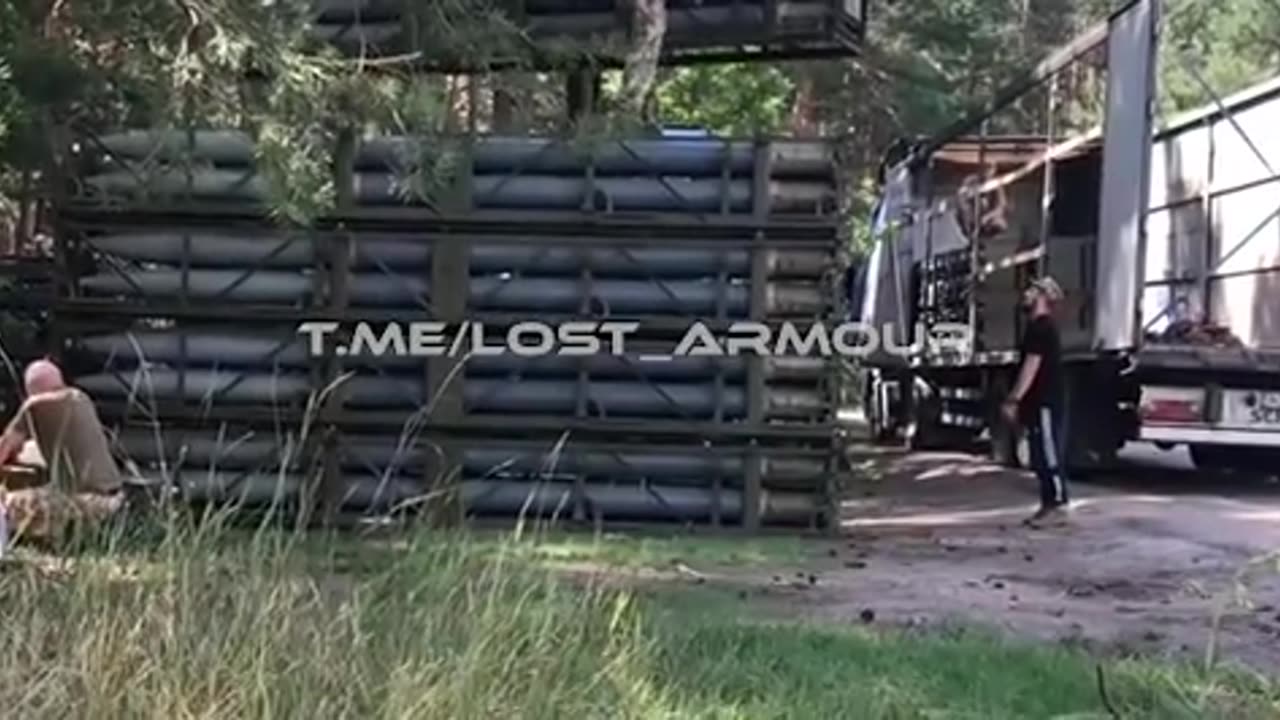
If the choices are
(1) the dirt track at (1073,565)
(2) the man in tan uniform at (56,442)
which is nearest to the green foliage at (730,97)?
(1) the dirt track at (1073,565)

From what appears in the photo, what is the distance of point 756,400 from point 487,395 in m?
1.78

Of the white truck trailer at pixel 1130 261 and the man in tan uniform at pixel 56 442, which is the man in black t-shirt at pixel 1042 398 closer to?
the white truck trailer at pixel 1130 261

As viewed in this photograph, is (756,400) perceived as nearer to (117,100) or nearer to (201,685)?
(117,100)

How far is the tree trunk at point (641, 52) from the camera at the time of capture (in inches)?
509

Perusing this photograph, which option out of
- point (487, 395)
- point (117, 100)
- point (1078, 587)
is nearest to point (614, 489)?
point (487, 395)

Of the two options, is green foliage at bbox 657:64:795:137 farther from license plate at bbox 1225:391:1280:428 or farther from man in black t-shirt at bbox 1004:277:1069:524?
man in black t-shirt at bbox 1004:277:1069:524

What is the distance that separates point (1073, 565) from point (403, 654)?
274 inches

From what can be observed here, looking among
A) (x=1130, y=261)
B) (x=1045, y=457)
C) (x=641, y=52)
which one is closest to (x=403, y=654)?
(x=641, y=52)

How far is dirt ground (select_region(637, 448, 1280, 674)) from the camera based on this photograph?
8.60 m

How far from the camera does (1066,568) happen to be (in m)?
10.9

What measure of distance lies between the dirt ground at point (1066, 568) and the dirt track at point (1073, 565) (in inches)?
0.5

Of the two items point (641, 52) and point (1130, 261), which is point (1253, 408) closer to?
point (1130, 261)

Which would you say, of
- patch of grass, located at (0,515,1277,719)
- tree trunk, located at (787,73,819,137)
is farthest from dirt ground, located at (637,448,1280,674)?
tree trunk, located at (787,73,819,137)

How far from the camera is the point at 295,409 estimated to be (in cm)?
1239
